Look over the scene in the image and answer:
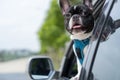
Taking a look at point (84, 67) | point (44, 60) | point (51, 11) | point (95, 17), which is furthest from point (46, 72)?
point (51, 11)

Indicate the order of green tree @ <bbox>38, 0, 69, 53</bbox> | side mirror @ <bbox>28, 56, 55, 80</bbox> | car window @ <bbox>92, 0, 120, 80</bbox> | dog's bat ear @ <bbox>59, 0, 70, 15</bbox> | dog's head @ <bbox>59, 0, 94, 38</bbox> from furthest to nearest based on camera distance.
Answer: green tree @ <bbox>38, 0, 69, 53</bbox>
side mirror @ <bbox>28, 56, 55, 80</bbox>
dog's bat ear @ <bbox>59, 0, 70, 15</bbox>
dog's head @ <bbox>59, 0, 94, 38</bbox>
car window @ <bbox>92, 0, 120, 80</bbox>

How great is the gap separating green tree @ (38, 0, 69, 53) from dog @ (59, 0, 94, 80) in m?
38.1

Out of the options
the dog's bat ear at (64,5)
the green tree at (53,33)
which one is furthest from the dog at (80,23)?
the green tree at (53,33)

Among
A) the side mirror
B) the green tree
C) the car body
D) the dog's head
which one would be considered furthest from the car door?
the green tree

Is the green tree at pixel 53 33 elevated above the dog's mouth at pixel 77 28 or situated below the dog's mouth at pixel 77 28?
below

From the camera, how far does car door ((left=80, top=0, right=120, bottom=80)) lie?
10.3ft

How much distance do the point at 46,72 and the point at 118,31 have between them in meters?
1.45

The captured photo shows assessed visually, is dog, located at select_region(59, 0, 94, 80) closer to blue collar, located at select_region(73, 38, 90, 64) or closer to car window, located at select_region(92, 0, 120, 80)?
blue collar, located at select_region(73, 38, 90, 64)

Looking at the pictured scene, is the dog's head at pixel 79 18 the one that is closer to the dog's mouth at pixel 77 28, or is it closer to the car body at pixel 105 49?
the dog's mouth at pixel 77 28

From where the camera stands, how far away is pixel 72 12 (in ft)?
12.1

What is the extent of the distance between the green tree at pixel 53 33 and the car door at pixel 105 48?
38530 millimetres

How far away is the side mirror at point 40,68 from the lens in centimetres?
408

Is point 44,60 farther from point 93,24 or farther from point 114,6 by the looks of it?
point 114,6

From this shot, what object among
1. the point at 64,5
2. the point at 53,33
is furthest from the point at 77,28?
the point at 53,33
